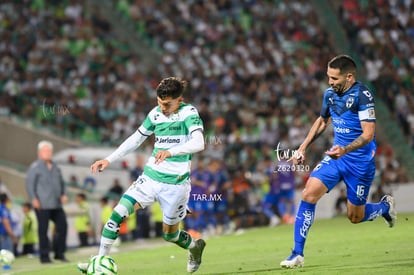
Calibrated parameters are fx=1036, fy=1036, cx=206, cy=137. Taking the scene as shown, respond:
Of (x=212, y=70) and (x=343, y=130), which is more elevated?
(x=212, y=70)

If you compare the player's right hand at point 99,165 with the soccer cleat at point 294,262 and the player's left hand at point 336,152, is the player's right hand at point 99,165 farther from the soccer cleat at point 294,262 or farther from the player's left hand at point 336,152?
the player's left hand at point 336,152

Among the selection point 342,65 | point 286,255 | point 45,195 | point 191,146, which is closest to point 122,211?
point 191,146

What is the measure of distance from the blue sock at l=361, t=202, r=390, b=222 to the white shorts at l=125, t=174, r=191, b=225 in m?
2.38

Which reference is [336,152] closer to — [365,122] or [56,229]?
[365,122]

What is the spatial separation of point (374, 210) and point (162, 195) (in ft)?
9.16

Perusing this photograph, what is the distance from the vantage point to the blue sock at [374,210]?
511 inches

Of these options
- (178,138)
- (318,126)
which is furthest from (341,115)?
(178,138)

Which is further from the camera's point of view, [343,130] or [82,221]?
[82,221]

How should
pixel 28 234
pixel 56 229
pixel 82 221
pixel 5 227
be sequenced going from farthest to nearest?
pixel 82 221
pixel 28 234
pixel 5 227
pixel 56 229

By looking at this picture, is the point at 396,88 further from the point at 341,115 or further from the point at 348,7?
the point at 341,115

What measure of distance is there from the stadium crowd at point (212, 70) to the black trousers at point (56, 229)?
17.2 feet

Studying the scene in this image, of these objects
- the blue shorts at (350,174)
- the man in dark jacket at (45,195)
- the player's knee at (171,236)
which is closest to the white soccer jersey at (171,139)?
the player's knee at (171,236)

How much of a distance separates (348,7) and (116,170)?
35.5 feet

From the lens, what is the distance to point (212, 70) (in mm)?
32438
